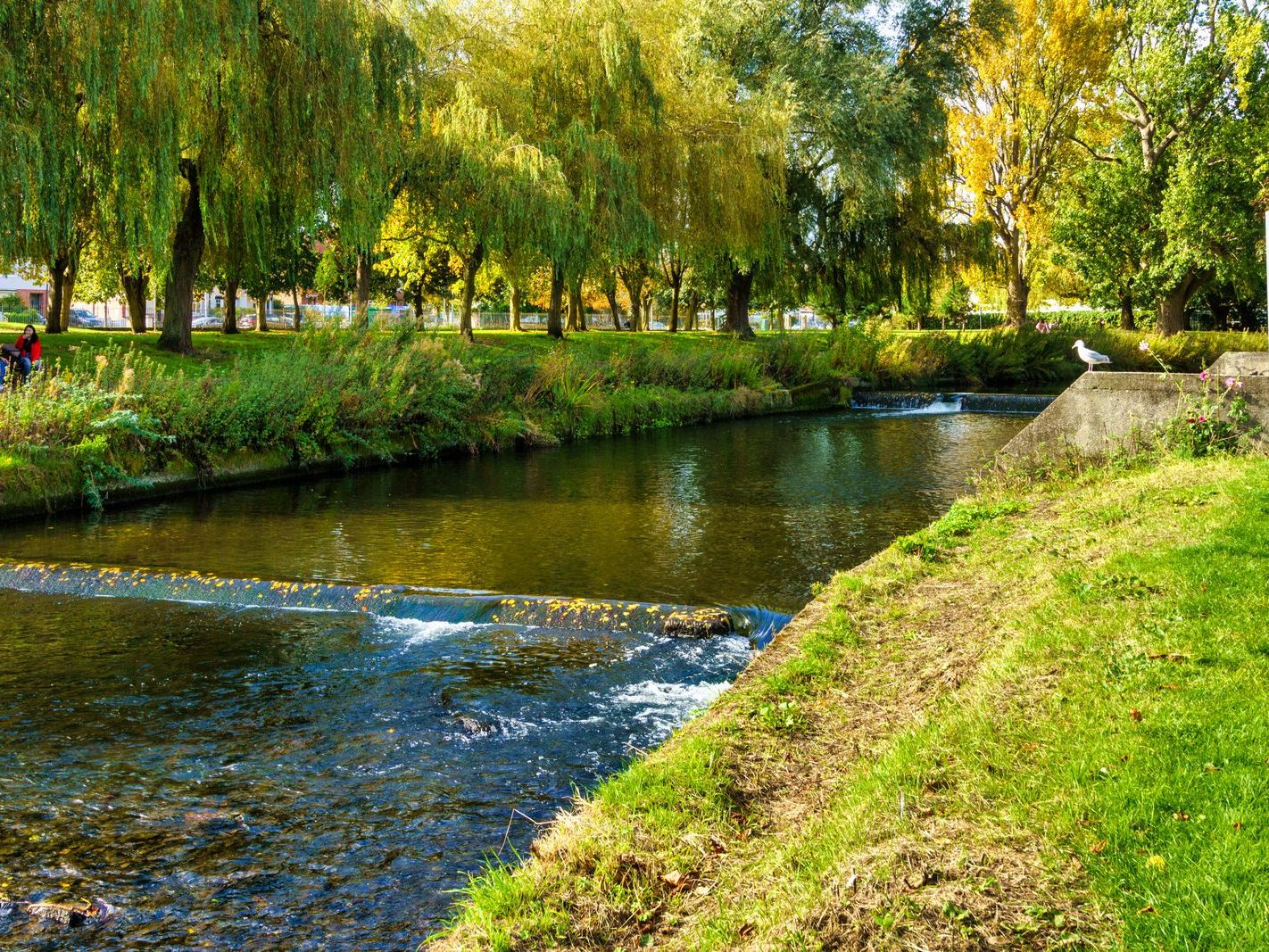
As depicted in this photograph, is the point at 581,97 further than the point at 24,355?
Yes

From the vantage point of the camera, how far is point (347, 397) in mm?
18078

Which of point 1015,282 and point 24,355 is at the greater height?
point 1015,282

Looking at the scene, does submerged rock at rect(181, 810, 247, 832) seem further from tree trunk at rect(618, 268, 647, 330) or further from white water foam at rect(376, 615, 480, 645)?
tree trunk at rect(618, 268, 647, 330)

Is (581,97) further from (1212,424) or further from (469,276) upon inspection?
(1212,424)

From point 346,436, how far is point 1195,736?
1551cm

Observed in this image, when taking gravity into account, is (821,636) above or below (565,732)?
above

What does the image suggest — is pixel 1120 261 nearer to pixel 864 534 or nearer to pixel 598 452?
pixel 598 452

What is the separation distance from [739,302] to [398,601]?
32917mm

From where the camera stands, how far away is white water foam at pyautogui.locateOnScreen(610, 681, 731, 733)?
6.56 meters

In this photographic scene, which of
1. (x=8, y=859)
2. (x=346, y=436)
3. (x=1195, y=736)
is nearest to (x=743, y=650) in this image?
(x=1195, y=736)

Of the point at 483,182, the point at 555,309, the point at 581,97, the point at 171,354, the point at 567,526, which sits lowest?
the point at 567,526

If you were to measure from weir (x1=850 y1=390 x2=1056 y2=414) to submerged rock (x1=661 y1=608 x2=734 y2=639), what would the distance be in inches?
924

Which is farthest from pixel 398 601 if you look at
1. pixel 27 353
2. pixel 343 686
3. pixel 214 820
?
pixel 27 353

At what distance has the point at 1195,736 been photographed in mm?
4031
